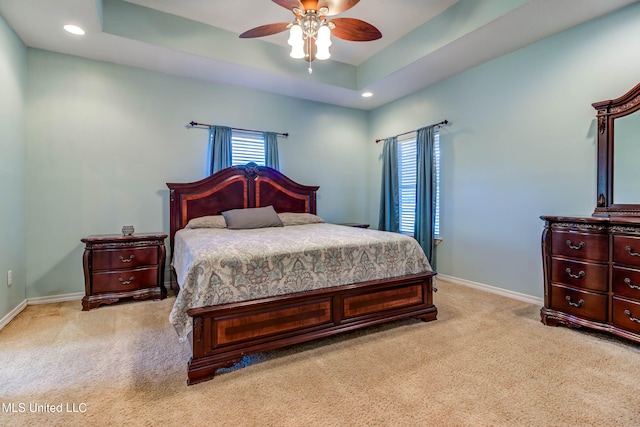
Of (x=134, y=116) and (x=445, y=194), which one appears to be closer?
(x=134, y=116)

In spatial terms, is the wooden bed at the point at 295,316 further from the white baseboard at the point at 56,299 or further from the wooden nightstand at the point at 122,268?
the white baseboard at the point at 56,299

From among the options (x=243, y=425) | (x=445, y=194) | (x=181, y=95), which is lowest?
(x=243, y=425)

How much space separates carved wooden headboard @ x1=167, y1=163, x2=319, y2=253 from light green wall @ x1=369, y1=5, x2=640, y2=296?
2.17 meters

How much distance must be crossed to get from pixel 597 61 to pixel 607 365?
2661 millimetres

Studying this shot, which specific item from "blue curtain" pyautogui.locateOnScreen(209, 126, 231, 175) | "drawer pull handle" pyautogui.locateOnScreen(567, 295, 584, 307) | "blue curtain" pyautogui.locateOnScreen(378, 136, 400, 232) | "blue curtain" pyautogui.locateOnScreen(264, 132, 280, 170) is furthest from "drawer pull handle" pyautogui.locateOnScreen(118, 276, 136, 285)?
"drawer pull handle" pyautogui.locateOnScreen(567, 295, 584, 307)

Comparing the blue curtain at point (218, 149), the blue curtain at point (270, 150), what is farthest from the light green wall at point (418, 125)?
the blue curtain at point (270, 150)

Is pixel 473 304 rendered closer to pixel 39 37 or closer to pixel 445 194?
pixel 445 194

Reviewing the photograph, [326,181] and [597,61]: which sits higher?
[597,61]

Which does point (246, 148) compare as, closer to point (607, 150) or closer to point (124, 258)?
point (124, 258)

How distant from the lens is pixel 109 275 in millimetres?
3242

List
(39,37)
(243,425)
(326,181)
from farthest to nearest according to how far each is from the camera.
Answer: (326,181) → (39,37) → (243,425)

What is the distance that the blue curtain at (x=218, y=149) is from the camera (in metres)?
4.21

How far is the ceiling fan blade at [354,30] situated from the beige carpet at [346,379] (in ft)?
8.31

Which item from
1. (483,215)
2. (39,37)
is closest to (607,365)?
(483,215)
